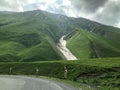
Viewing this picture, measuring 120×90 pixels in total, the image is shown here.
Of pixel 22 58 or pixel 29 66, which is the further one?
pixel 22 58

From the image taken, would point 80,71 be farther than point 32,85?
Yes

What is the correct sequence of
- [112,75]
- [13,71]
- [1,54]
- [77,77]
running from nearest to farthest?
[112,75] < [77,77] < [13,71] < [1,54]

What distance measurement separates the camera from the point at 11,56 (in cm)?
19762

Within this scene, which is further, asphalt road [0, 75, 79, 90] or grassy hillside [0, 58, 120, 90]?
grassy hillside [0, 58, 120, 90]

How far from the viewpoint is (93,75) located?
66.8m

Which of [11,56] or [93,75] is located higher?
[11,56]

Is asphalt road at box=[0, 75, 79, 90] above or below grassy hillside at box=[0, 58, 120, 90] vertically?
below

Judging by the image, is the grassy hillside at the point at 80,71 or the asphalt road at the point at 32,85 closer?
the asphalt road at the point at 32,85

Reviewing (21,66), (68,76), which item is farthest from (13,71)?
(68,76)

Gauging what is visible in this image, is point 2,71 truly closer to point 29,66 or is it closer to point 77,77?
point 29,66

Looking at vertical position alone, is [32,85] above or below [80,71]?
below

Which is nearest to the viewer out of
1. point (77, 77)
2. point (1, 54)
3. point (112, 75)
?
point (112, 75)

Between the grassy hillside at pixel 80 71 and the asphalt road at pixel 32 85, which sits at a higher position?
the grassy hillside at pixel 80 71

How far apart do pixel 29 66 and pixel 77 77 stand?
2785 cm
